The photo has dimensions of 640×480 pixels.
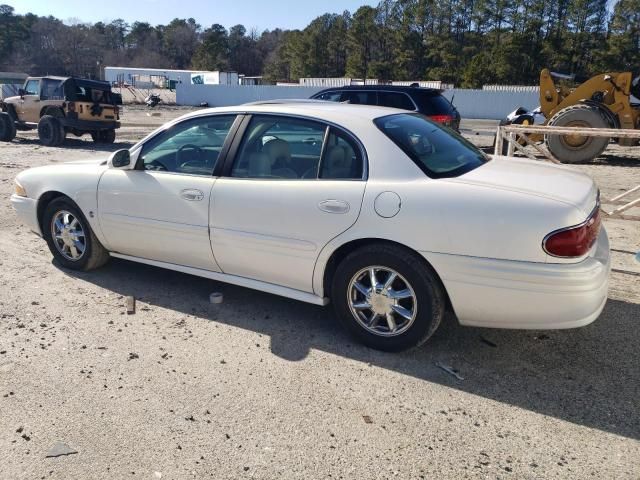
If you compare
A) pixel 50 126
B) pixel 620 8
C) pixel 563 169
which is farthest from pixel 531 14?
pixel 563 169

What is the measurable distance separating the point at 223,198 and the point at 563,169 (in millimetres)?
2518

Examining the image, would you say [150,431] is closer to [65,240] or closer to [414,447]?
[414,447]

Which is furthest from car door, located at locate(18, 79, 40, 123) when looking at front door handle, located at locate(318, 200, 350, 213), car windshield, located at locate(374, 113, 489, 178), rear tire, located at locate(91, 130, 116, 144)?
front door handle, located at locate(318, 200, 350, 213)

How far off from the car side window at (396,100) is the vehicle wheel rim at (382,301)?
8056mm

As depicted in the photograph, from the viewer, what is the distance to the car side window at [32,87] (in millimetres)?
17125

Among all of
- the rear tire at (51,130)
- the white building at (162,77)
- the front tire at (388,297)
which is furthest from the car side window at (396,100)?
the white building at (162,77)

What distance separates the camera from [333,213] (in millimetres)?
3518

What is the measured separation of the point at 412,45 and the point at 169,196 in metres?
70.4

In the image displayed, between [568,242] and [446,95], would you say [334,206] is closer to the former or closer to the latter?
[568,242]

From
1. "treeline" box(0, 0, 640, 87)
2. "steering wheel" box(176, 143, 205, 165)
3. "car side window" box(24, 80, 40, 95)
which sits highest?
"treeline" box(0, 0, 640, 87)

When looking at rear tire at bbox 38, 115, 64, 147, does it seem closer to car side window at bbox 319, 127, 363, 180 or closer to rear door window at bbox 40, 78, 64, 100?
rear door window at bbox 40, 78, 64, 100

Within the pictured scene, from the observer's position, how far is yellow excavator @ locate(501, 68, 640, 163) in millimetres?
13203

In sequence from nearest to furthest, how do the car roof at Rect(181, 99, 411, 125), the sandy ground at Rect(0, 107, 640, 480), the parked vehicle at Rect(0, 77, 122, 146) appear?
1. the sandy ground at Rect(0, 107, 640, 480)
2. the car roof at Rect(181, 99, 411, 125)
3. the parked vehicle at Rect(0, 77, 122, 146)

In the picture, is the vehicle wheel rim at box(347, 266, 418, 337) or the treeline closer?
the vehicle wheel rim at box(347, 266, 418, 337)
